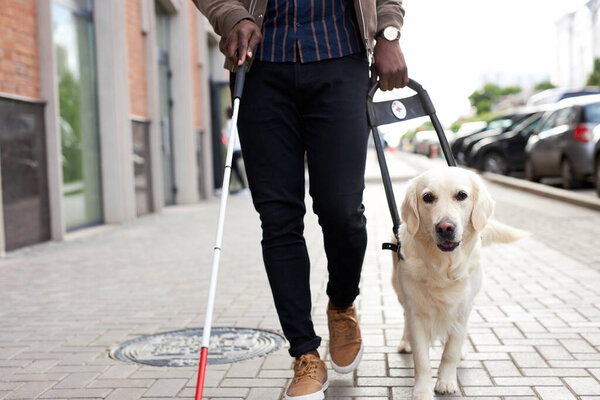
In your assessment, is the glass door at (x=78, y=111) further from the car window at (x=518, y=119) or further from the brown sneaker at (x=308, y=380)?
the car window at (x=518, y=119)

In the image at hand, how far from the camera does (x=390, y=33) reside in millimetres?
3250

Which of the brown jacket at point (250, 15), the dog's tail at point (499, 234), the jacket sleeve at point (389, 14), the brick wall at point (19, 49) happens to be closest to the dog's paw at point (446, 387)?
the dog's tail at point (499, 234)

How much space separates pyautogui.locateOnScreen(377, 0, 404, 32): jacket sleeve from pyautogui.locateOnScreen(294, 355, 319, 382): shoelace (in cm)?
146

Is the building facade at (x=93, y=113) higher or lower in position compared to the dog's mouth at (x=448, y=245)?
higher

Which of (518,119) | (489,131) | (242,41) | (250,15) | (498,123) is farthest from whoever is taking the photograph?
(498,123)

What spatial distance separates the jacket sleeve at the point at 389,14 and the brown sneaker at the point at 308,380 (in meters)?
1.46

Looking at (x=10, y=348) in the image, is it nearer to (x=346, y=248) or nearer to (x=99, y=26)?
(x=346, y=248)

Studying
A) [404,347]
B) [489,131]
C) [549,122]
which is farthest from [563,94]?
[404,347]

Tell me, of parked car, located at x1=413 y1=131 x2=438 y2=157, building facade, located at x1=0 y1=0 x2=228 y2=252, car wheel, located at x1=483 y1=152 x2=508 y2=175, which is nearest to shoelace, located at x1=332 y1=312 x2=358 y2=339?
building facade, located at x1=0 y1=0 x2=228 y2=252

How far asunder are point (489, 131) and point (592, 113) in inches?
476

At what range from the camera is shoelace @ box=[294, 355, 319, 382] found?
3.07 metres

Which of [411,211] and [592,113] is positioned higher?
[592,113]

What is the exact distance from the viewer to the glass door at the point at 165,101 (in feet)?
46.7

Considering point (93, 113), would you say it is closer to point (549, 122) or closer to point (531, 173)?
point (549, 122)
